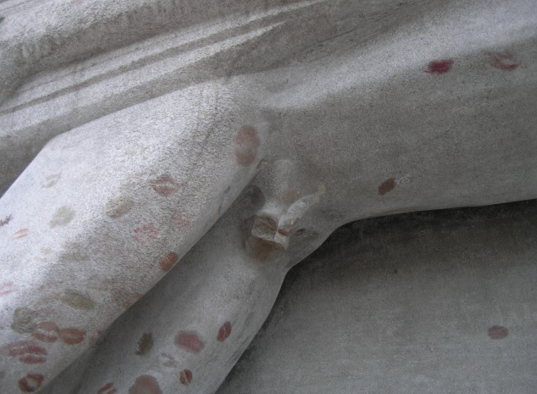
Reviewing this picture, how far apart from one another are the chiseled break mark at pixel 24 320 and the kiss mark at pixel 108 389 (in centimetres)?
27

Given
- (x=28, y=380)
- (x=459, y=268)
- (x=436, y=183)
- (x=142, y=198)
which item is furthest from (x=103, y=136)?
(x=459, y=268)

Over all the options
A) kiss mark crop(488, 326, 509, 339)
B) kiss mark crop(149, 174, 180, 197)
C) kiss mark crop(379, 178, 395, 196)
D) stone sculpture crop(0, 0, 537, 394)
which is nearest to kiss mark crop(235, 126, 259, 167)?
stone sculpture crop(0, 0, 537, 394)

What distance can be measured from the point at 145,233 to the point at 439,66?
2.03 feet

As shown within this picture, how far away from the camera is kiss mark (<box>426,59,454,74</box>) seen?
3.55ft

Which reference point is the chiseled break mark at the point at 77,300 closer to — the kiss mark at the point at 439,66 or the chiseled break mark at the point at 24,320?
the chiseled break mark at the point at 24,320

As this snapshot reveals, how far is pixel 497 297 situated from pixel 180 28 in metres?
0.92

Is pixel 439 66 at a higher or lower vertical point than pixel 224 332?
higher

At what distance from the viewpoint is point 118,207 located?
1015 mm

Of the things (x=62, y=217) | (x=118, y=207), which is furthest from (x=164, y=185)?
(x=62, y=217)

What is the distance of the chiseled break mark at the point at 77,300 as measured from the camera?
3.25 feet

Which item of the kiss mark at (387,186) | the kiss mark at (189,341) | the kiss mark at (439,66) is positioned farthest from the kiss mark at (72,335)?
the kiss mark at (439,66)

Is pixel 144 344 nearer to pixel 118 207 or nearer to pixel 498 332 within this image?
pixel 118 207

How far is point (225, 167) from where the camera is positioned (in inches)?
43.3

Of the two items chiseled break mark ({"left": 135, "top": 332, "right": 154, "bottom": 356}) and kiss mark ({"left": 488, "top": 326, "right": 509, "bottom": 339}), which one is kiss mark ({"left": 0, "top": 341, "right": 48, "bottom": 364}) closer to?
chiseled break mark ({"left": 135, "top": 332, "right": 154, "bottom": 356})
